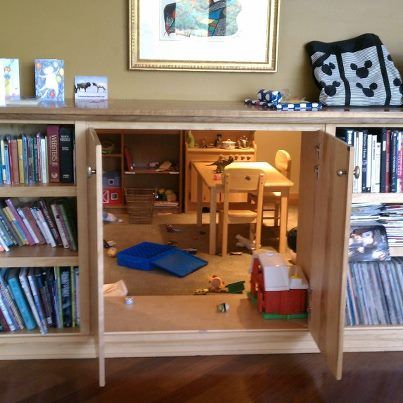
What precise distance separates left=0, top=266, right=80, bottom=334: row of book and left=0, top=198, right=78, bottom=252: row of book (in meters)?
0.11

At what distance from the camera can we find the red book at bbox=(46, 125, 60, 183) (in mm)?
2377

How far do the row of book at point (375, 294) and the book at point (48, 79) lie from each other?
1.39 m

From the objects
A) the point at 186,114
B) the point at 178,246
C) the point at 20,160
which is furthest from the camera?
the point at 178,246

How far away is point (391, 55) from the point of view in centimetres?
276

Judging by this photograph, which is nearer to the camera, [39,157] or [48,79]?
[39,157]

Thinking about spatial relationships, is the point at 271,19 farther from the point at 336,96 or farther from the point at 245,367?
the point at 245,367

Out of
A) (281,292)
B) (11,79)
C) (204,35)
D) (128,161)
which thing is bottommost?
(281,292)

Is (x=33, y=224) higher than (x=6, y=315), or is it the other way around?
(x=33, y=224)

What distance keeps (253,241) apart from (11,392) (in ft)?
7.49

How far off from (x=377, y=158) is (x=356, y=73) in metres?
0.41

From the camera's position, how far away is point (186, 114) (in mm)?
2287

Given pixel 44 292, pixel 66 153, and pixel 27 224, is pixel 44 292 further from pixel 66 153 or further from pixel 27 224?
pixel 66 153


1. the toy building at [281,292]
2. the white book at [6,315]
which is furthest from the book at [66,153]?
the toy building at [281,292]

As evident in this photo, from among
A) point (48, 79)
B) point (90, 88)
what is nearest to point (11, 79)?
point (48, 79)
